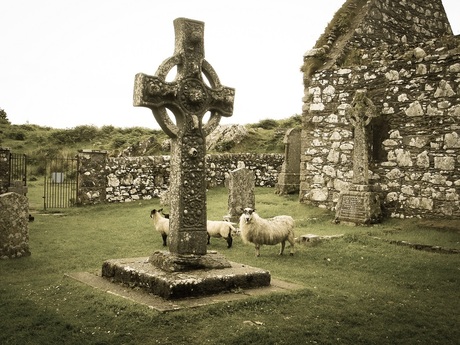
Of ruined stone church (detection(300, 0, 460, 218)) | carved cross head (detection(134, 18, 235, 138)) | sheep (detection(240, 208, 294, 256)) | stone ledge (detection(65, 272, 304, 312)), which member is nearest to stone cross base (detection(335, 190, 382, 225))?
ruined stone church (detection(300, 0, 460, 218))

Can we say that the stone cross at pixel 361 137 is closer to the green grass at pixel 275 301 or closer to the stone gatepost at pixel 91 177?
the green grass at pixel 275 301

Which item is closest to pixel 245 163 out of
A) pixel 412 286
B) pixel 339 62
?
pixel 339 62

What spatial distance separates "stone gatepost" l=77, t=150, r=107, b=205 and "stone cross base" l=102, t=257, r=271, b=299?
468 inches

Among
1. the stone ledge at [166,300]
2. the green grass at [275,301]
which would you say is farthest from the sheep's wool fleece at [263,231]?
the stone ledge at [166,300]

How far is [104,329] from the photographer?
5.50 meters

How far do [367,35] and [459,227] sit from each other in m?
7.65

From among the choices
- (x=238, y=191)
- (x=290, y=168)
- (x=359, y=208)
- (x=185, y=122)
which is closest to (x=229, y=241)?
(x=238, y=191)

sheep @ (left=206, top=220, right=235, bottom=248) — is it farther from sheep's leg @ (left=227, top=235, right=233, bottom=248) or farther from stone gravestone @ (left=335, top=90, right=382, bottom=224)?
stone gravestone @ (left=335, top=90, right=382, bottom=224)

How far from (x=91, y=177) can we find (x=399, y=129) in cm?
1113

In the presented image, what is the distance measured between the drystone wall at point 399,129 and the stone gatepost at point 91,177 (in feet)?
26.0

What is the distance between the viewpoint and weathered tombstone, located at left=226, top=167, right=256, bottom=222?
14227mm

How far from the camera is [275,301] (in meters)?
6.57

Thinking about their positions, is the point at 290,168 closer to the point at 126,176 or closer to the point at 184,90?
the point at 126,176

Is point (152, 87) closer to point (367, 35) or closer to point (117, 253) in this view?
point (117, 253)
